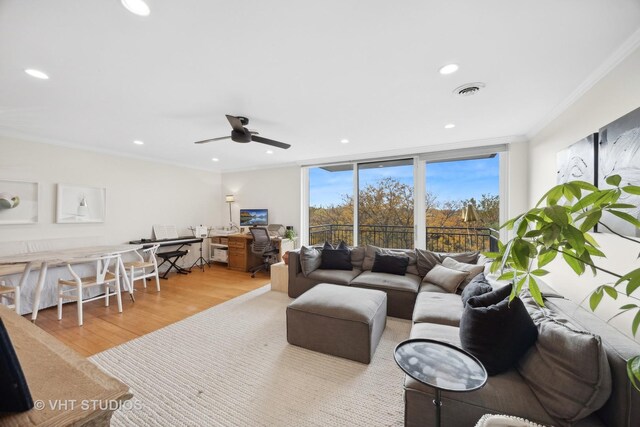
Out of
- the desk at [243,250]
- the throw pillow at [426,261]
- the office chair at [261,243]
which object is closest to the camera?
the throw pillow at [426,261]

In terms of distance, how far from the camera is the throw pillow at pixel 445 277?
9.34ft

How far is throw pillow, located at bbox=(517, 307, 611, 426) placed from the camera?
3.49 ft

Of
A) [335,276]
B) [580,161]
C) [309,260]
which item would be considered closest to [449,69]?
[580,161]

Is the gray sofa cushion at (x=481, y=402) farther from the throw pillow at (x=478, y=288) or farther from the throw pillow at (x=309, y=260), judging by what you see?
the throw pillow at (x=309, y=260)

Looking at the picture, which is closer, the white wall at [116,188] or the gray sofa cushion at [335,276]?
the gray sofa cushion at [335,276]

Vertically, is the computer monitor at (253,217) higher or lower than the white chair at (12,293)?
higher

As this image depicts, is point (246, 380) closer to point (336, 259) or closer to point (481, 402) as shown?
point (481, 402)

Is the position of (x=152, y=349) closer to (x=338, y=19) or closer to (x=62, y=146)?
(x=338, y=19)

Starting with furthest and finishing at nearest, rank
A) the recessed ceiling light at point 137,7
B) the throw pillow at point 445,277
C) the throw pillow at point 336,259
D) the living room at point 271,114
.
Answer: the throw pillow at point 336,259 < the throw pillow at point 445,277 < the living room at point 271,114 < the recessed ceiling light at point 137,7

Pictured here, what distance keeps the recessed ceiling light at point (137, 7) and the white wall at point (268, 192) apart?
416cm

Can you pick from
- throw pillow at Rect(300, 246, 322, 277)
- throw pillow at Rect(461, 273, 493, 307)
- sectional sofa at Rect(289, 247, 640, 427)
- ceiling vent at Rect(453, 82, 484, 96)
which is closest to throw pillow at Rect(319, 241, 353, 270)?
throw pillow at Rect(300, 246, 322, 277)

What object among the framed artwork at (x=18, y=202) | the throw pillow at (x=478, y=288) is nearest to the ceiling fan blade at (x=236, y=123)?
the throw pillow at (x=478, y=288)

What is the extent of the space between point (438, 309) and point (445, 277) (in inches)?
31.2

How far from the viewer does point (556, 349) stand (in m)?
1.21
